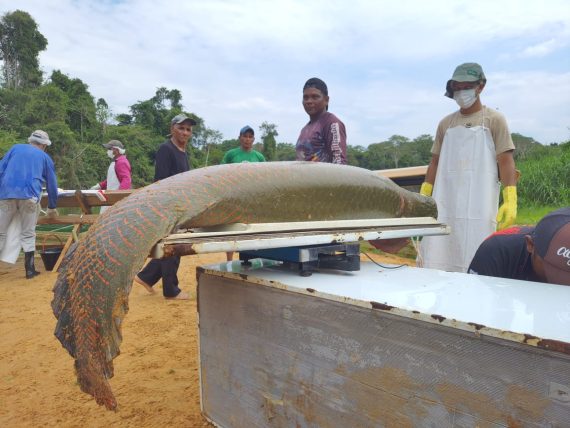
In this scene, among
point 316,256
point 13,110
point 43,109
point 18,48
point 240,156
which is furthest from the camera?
point 18,48

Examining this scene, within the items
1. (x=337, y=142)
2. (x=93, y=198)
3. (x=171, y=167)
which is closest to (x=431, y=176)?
(x=337, y=142)

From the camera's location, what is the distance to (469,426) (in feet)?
3.72

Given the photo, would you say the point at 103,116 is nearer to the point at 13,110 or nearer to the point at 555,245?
the point at 13,110

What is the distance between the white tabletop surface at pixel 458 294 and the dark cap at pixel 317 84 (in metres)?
1.82

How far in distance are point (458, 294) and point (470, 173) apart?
2246 mm

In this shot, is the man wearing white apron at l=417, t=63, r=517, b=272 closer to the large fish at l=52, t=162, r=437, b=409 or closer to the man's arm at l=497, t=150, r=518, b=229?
the man's arm at l=497, t=150, r=518, b=229

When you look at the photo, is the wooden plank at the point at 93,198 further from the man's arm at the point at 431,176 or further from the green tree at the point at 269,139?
the green tree at the point at 269,139

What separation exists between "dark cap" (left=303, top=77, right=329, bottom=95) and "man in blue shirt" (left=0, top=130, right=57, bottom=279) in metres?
4.02

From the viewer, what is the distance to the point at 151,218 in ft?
4.75

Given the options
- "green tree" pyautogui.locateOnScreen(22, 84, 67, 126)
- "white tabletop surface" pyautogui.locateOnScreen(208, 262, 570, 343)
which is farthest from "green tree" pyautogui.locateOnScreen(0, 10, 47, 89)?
"white tabletop surface" pyautogui.locateOnScreen(208, 262, 570, 343)

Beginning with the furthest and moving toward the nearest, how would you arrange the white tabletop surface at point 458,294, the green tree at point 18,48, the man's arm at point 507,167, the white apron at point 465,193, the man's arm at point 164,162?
the green tree at point 18,48
the man's arm at point 164,162
the white apron at point 465,193
the man's arm at point 507,167
the white tabletop surface at point 458,294

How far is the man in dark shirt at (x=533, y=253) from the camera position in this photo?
1.54m

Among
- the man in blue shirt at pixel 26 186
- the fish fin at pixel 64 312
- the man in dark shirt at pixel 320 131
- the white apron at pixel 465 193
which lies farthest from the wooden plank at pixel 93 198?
the fish fin at pixel 64 312

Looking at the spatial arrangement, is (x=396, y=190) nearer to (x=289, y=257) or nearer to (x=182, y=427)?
(x=289, y=257)
